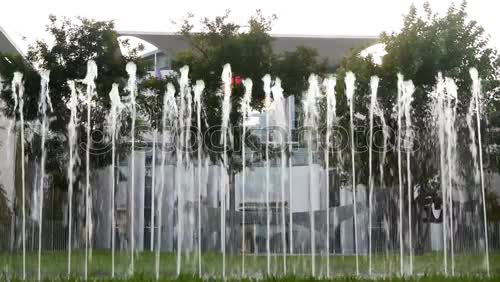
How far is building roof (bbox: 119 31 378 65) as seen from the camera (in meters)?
24.2

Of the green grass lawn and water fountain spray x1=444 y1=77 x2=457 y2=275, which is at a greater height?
water fountain spray x1=444 y1=77 x2=457 y2=275

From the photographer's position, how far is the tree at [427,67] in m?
17.5

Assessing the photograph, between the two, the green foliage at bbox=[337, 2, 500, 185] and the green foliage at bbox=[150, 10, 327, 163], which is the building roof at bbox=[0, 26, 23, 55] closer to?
the green foliage at bbox=[150, 10, 327, 163]

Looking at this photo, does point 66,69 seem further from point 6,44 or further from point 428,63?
point 428,63

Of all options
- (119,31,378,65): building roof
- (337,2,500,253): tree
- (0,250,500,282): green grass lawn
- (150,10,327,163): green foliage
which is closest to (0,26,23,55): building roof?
(119,31,378,65): building roof

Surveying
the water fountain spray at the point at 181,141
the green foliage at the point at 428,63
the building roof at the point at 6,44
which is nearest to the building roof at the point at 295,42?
the building roof at the point at 6,44

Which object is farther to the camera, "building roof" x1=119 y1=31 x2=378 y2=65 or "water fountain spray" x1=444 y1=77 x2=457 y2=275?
"building roof" x1=119 y1=31 x2=378 y2=65

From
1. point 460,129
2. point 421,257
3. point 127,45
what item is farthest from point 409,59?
point 127,45

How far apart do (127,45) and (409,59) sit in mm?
7826

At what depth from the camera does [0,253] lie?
471 inches

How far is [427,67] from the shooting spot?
17594 mm

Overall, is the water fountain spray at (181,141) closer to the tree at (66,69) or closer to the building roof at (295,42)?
the tree at (66,69)

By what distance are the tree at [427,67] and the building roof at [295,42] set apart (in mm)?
5999

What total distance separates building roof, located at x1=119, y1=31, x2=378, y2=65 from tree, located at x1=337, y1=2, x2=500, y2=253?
5999 millimetres
